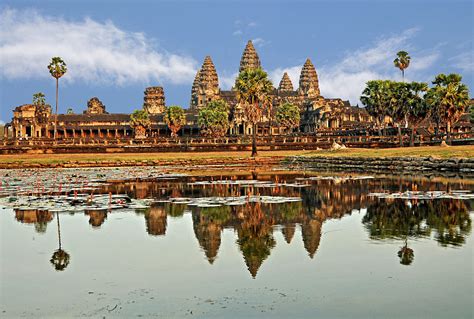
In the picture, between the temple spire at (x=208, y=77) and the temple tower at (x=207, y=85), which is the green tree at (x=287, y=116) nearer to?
the temple tower at (x=207, y=85)

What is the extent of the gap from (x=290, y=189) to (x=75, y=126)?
448 feet

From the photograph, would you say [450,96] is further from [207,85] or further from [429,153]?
[207,85]

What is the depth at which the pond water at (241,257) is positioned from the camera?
781cm

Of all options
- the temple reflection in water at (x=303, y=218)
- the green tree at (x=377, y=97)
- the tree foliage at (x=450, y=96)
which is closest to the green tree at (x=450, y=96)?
the tree foliage at (x=450, y=96)

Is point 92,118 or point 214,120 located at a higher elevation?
point 92,118

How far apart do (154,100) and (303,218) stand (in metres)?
173

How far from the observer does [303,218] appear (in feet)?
51.1

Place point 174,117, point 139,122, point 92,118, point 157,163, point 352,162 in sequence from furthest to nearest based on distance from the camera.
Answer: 1. point 92,118
2. point 139,122
3. point 174,117
4. point 157,163
5. point 352,162

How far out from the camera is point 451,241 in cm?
1180

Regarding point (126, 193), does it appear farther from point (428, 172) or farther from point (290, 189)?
point (428, 172)

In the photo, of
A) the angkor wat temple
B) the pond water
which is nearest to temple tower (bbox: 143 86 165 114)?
the angkor wat temple

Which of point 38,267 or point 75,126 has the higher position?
point 75,126

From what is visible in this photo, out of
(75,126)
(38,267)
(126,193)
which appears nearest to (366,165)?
(126,193)

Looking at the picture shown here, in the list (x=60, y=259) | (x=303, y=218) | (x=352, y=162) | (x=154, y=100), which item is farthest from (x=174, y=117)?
(x=60, y=259)
